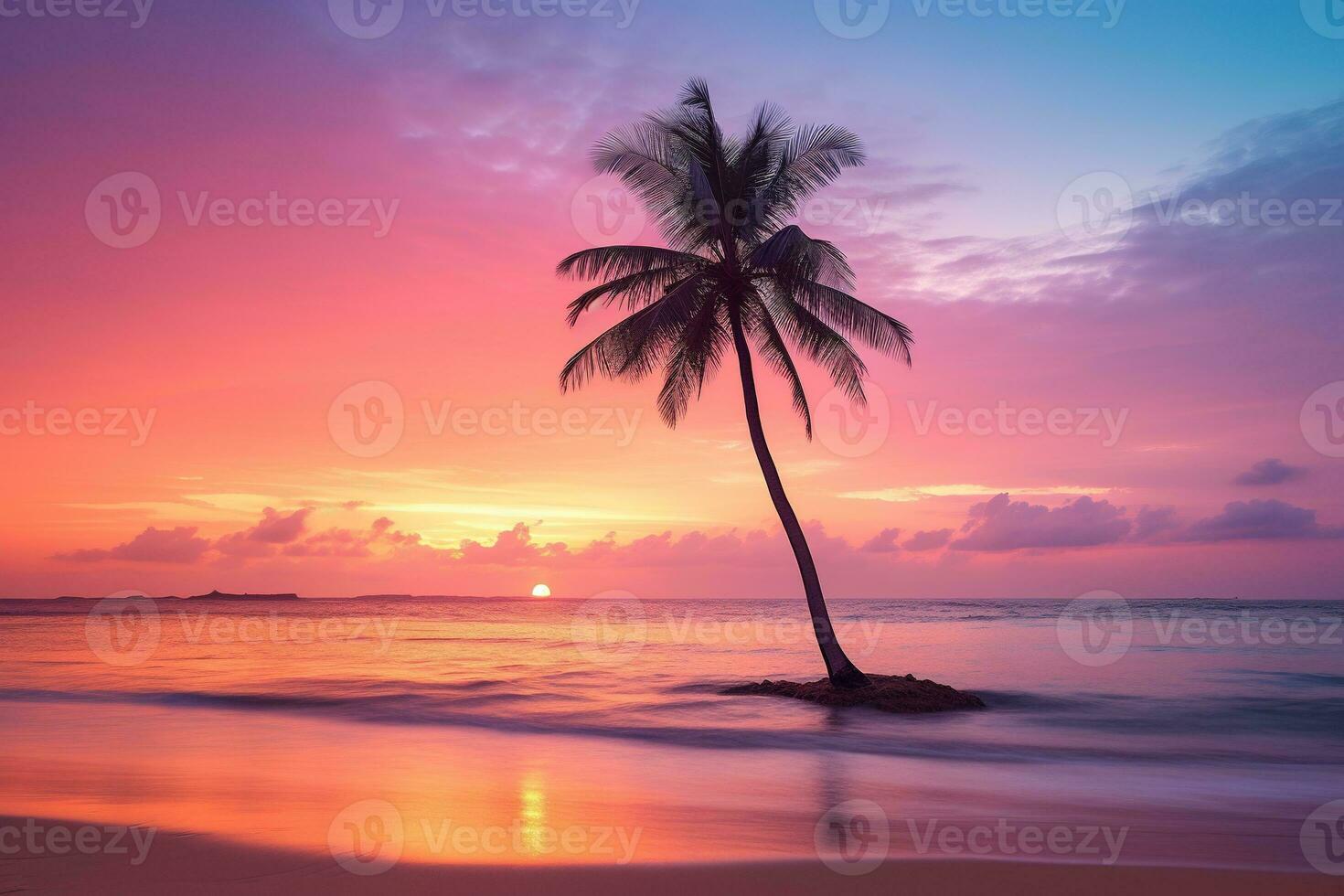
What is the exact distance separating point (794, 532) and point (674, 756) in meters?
6.34

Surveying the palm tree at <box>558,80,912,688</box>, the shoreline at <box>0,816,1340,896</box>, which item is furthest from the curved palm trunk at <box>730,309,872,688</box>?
the shoreline at <box>0,816,1340,896</box>

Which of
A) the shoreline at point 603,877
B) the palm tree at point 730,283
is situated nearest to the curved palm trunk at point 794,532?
the palm tree at point 730,283

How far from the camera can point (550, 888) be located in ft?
19.5

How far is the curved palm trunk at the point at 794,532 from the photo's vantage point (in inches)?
699

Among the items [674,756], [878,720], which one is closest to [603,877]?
[674,756]

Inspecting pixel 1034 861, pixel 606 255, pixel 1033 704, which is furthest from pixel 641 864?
pixel 1033 704

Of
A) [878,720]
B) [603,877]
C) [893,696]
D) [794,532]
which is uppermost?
[794,532]

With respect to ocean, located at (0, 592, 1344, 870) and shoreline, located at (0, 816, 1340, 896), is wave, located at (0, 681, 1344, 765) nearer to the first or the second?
ocean, located at (0, 592, 1344, 870)

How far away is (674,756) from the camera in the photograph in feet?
42.0

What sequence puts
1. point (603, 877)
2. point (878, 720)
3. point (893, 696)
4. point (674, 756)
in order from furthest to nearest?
point (893, 696) < point (878, 720) < point (674, 756) < point (603, 877)

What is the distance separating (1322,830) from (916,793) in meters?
3.88

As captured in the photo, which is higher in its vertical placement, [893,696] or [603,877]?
[603,877]

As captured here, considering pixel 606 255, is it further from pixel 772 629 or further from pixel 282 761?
pixel 772 629

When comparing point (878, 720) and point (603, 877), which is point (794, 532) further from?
point (603, 877)
